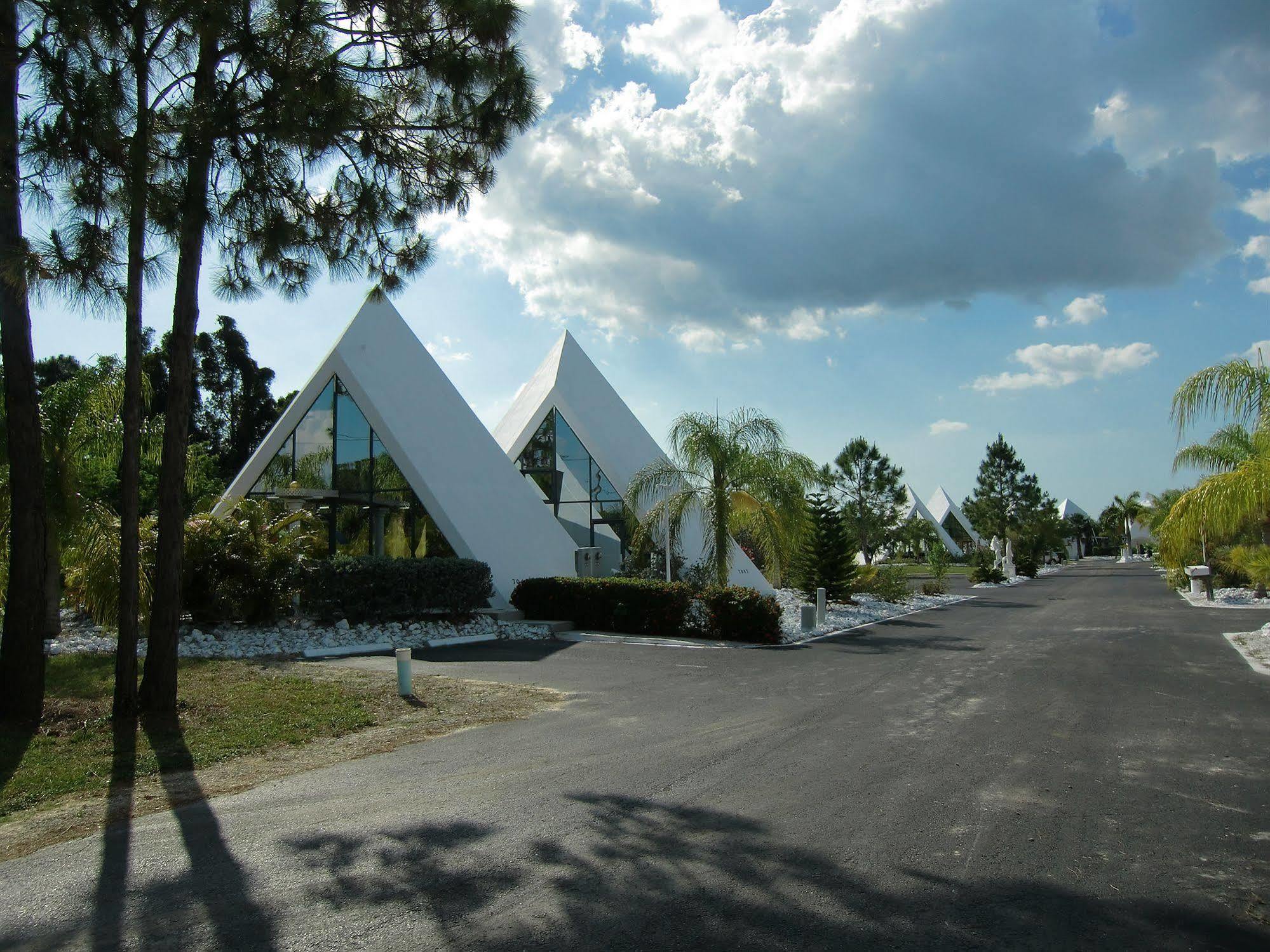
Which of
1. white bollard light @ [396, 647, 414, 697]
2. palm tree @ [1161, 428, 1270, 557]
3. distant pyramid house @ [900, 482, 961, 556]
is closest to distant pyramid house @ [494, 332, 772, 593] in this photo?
palm tree @ [1161, 428, 1270, 557]

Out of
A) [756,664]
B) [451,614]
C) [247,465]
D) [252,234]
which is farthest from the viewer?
[247,465]

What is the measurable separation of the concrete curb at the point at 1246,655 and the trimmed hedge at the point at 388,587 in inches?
448

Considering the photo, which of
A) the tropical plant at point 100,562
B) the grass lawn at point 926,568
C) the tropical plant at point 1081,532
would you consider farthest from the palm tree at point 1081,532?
the tropical plant at point 100,562

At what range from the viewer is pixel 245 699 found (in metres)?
8.45

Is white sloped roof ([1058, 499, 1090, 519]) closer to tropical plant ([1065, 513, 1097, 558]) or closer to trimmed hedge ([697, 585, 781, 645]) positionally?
tropical plant ([1065, 513, 1097, 558])

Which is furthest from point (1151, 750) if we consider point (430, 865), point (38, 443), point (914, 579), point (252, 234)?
point (914, 579)

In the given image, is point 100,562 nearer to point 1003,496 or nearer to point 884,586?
point 884,586

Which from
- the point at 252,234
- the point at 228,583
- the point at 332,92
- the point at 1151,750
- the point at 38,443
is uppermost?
the point at 332,92

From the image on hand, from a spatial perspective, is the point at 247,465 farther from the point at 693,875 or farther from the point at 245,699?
the point at 693,875

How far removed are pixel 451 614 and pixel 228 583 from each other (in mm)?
3615

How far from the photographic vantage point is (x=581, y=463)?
2141 cm

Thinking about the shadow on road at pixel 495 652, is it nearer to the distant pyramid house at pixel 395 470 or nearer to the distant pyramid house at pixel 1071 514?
the distant pyramid house at pixel 395 470

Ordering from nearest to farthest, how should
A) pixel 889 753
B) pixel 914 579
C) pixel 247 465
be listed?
pixel 889 753
pixel 247 465
pixel 914 579

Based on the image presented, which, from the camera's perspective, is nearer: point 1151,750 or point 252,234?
point 1151,750
